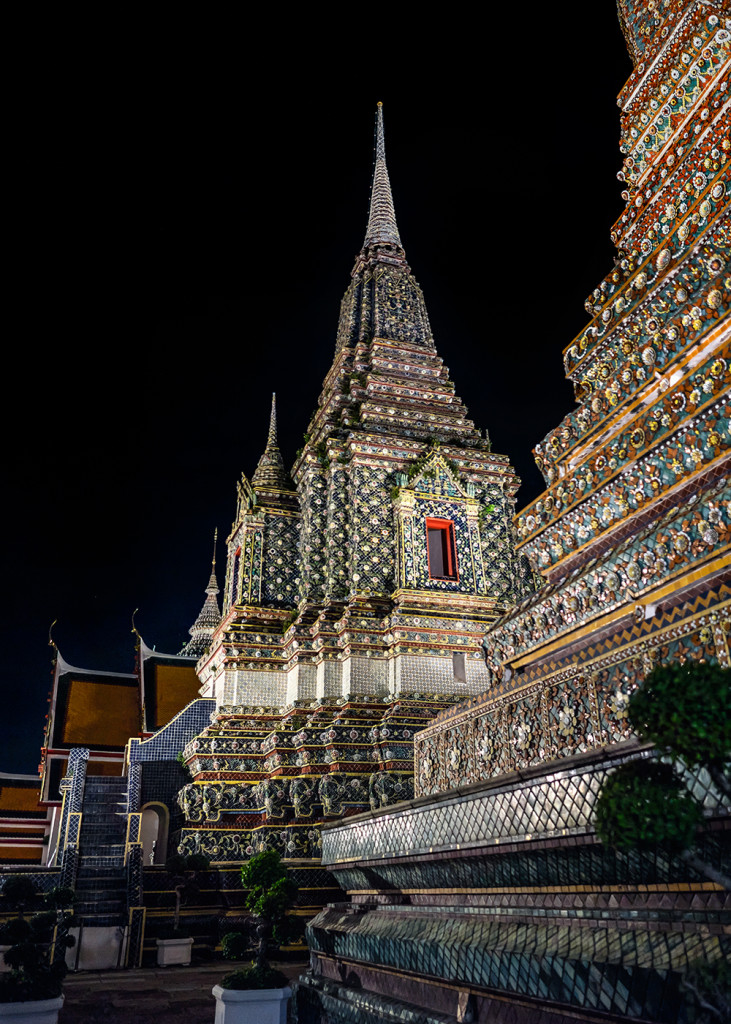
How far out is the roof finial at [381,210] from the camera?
1928 cm

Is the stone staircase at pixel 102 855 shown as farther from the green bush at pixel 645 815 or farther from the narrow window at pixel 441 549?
the green bush at pixel 645 815

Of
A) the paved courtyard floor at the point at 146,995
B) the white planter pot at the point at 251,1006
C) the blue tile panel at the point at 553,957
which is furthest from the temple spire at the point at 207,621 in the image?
the blue tile panel at the point at 553,957

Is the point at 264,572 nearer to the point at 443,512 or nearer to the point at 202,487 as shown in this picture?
the point at 443,512

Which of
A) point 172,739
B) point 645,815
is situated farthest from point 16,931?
point 172,739

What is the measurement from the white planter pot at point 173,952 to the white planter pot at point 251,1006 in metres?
5.17

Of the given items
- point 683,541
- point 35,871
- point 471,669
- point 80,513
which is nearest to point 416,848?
point 683,541

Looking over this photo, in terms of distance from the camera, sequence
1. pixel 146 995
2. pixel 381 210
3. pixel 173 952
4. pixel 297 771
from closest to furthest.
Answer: pixel 146 995 < pixel 173 952 < pixel 297 771 < pixel 381 210

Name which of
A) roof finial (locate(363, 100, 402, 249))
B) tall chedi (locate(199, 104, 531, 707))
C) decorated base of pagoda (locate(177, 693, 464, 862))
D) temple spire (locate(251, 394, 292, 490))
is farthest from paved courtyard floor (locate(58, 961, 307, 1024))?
roof finial (locate(363, 100, 402, 249))

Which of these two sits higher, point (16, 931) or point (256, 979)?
point (16, 931)

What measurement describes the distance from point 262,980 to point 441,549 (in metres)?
8.97

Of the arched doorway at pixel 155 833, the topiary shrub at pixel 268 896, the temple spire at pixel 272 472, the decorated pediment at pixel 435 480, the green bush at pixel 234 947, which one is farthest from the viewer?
the temple spire at pixel 272 472

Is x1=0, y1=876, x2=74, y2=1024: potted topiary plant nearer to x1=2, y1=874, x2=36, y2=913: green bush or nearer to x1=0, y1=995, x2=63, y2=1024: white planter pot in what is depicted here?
x1=0, y1=995, x2=63, y2=1024: white planter pot

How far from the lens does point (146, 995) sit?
698 cm

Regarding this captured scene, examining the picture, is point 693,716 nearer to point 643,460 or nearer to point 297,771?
point 643,460
